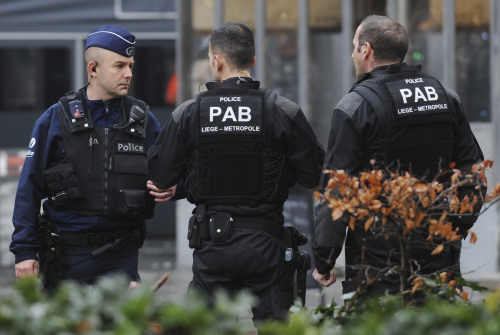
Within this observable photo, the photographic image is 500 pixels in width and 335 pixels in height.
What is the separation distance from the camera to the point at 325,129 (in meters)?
9.67

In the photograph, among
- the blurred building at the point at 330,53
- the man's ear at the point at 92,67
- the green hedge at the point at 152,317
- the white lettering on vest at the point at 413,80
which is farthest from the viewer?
the blurred building at the point at 330,53

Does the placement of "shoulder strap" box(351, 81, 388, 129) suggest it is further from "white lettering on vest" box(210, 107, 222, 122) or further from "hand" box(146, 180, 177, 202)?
"hand" box(146, 180, 177, 202)

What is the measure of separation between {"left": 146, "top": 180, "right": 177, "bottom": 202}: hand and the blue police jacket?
1.10 feet

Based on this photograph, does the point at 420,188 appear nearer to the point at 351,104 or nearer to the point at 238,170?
the point at 351,104

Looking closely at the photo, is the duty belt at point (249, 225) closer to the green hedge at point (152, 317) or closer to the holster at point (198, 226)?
the holster at point (198, 226)

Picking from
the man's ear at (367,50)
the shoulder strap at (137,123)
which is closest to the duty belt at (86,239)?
the shoulder strap at (137,123)

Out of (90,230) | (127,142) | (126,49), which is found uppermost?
(126,49)

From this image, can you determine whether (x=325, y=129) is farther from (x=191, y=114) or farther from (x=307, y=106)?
(x=191, y=114)

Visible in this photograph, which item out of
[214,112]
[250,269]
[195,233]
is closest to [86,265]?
[195,233]

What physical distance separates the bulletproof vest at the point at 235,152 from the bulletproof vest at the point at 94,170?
566mm

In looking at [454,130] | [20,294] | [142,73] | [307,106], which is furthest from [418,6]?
[20,294]

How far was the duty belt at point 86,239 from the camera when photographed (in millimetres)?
5012

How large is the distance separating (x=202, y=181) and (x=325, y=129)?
518 cm

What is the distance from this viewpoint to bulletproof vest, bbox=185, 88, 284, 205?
180 inches
